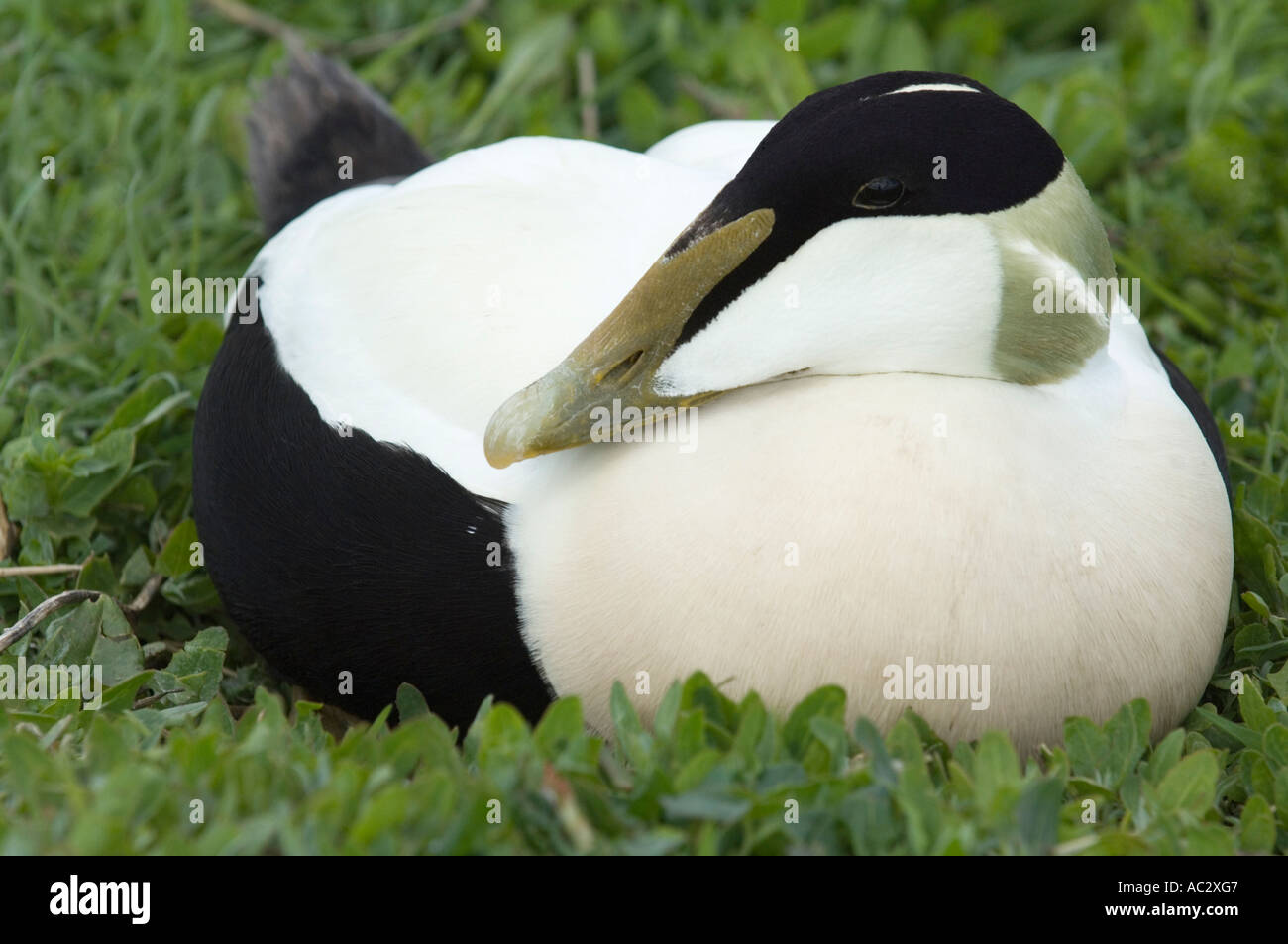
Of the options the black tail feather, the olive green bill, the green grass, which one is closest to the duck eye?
the olive green bill

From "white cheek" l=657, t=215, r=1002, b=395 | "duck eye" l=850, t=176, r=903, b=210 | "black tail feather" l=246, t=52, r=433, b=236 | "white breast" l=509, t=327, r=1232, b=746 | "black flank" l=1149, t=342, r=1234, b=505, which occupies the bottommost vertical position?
"white breast" l=509, t=327, r=1232, b=746

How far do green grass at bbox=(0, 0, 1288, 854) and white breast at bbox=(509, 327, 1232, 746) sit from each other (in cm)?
8

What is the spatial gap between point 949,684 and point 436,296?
0.89 metres

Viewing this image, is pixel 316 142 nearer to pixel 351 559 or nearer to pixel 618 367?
pixel 351 559

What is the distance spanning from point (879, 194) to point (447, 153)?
2.00 m

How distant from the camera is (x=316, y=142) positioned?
10.7ft

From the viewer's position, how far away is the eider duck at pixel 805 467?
1.98m

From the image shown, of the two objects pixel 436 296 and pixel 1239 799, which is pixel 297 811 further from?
pixel 1239 799

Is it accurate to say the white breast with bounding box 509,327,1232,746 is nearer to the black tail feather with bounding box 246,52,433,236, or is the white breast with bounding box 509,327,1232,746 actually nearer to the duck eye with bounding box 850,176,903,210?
the duck eye with bounding box 850,176,903,210

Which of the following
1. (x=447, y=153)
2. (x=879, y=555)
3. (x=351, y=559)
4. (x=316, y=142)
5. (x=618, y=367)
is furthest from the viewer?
(x=447, y=153)

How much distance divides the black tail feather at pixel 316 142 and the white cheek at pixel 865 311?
4.30ft

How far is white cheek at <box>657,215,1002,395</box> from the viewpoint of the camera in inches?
78.7

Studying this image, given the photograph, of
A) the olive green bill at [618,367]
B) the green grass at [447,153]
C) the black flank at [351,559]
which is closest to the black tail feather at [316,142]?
the green grass at [447,153]

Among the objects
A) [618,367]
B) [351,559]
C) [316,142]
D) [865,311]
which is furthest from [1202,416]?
[316,142]
